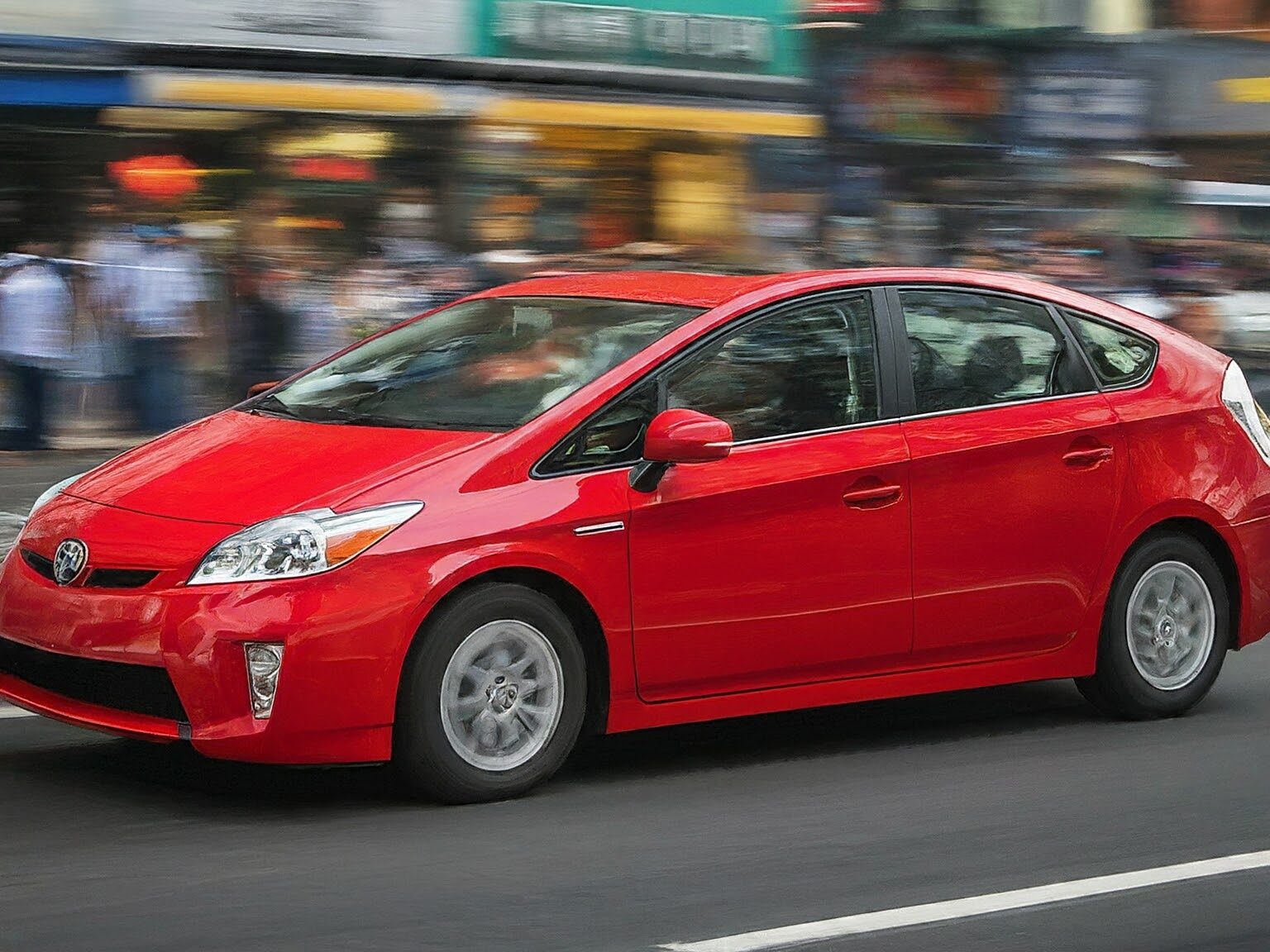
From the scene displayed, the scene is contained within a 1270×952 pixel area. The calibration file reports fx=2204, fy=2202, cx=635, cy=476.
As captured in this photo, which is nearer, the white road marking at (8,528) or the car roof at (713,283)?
the car roof at (713,283)

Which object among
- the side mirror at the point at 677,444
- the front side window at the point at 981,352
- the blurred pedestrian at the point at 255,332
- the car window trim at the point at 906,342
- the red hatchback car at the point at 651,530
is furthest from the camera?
the blurred pedestrian at the point at 255,332

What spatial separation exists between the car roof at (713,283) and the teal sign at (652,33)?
411 inches

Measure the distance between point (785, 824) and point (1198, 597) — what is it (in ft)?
8.10

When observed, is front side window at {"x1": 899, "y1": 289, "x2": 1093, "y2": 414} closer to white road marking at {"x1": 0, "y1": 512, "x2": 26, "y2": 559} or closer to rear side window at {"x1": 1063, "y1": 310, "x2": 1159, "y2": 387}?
rear side window at {"x1": 1063, "y1": 310, "x2": 1159, "y2": 387}

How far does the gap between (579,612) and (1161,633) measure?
2489mm

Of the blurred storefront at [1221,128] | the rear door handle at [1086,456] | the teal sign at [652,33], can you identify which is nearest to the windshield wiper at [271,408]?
the rear door handle at [1086,456]

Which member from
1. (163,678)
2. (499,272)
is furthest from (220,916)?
(499,272)

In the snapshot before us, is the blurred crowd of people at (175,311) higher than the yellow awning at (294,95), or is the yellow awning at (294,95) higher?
the yellow awning at (294,95)

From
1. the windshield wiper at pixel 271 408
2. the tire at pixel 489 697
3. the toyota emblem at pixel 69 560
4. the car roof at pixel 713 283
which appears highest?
the car roof at pixel 713 283

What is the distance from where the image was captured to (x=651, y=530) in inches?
249

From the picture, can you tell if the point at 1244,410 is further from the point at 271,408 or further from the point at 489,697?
the point at 271,408

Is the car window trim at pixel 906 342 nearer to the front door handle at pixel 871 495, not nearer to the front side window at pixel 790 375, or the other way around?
the front side window at pixel 790 375

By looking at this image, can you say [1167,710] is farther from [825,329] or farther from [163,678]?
[163,678]

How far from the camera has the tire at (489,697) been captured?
19.5ft
